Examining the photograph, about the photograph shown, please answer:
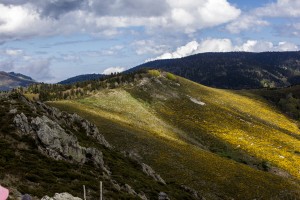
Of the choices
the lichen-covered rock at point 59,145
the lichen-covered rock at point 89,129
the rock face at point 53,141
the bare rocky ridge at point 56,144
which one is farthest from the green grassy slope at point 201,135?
the rock face at point 53,141

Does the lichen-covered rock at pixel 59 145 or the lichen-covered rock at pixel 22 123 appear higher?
the lichen-covered rock at pixel 22 123

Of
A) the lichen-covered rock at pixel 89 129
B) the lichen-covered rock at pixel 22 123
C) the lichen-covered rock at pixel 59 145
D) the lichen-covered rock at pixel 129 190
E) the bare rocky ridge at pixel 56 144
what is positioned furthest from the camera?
the lichen-covered rock at pixel 89 129

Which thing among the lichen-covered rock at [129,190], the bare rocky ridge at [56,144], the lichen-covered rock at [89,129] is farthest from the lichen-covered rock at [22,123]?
A: the lichen-covered rock at [89,129]

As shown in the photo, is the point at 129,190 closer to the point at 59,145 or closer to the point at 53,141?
the point at 59,145

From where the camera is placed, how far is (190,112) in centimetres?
11456

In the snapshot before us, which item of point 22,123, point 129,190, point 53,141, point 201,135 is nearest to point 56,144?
point 53,141

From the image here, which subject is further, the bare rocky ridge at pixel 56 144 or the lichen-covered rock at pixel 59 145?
the lichen-covered rock at pixel 59 145

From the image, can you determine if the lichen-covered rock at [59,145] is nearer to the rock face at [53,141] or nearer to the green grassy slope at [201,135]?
the rock face at [53,141]

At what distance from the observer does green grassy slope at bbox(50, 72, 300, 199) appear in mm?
56406

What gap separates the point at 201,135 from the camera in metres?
93.2

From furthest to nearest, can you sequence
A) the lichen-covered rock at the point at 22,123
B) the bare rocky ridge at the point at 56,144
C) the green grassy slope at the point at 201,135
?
the green grassy slope at the point at 201,135, the lichen-covered rock at the point at 22,123, the bare rocky ridge at the point at 56,144

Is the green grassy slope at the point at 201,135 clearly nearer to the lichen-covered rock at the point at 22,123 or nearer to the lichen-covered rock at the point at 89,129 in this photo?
the lichen-covered rock at the point at 89,129

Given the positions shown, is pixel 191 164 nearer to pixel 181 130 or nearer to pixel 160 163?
pixel 160 163

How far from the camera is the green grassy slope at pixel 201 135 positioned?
5641cm
